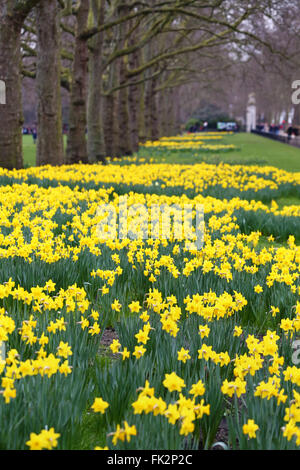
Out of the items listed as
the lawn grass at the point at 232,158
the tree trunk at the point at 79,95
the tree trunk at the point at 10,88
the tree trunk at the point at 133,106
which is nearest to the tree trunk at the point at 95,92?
the tree trunk at the point at 79,95

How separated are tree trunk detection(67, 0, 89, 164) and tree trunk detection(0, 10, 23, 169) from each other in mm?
3113

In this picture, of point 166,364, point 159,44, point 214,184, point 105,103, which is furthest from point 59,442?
point 159,44

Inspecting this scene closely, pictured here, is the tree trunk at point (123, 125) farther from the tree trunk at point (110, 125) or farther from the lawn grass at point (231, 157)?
the tree trunk at point (110, 125)

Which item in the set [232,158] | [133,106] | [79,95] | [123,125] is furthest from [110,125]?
[232,158]

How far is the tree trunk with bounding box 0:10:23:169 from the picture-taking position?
10289 millimetres

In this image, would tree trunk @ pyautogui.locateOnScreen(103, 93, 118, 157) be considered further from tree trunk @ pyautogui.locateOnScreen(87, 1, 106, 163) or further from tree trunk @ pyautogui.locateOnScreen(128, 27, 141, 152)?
tree trunk @ pyautogui.locateOnScreen(128, 27, 141, 152)

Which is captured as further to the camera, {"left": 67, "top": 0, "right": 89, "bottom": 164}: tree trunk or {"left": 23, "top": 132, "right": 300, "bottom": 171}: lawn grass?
{"left": 23, "top": 132, "right": 300, "bottom": 171}: lawn grass

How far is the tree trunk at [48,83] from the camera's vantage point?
1123 centimetres

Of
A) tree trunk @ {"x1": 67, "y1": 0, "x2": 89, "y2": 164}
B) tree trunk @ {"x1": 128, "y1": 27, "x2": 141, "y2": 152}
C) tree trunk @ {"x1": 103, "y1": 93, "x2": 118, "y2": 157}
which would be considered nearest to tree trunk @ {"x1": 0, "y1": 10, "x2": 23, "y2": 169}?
tree trunk @ {"x1": 67, "y1": 0, "x2": 89, "y2": 164}

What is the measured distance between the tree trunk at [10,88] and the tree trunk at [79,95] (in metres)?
3.11

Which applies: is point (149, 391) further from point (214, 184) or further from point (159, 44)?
point (159, 44)

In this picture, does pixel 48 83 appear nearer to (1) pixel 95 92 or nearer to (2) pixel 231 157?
(1) pixel 95 92
